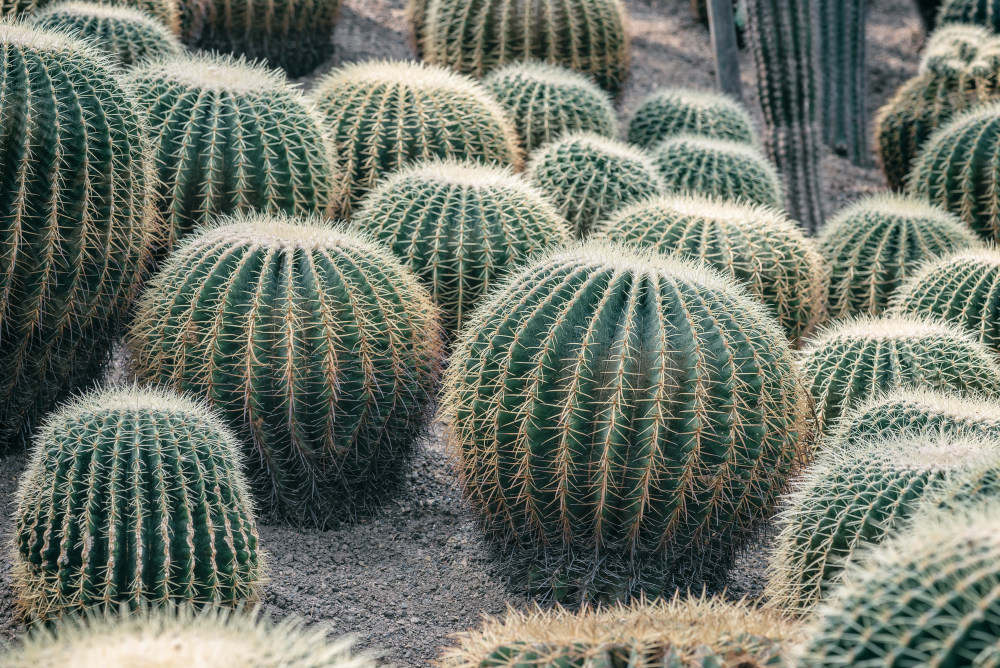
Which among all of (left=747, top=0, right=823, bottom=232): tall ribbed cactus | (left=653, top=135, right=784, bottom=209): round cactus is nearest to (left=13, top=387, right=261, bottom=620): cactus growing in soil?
(left=653, top=135, right=784, bottom=209): round cactus

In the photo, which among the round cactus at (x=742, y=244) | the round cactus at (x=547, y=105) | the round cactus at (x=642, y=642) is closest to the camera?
the round cactus at (x=642, y=642)

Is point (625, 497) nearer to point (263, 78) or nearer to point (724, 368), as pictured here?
point (724, 368)

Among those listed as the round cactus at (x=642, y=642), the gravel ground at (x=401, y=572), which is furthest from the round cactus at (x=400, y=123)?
the round cactus at (x=642, y=642)

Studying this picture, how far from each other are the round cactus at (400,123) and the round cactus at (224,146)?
0.47 metres

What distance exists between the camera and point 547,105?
590 cm

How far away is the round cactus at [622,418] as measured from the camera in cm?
328

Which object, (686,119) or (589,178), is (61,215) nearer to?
(589,178)

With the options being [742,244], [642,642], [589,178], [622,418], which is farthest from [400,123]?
[642,642]

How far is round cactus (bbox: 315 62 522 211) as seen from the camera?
16.6 feet

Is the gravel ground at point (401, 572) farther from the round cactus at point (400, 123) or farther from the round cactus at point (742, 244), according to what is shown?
the round cactus at point (400, 123)

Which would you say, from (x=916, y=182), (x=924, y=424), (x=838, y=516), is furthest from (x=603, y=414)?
(x=916, y=182)

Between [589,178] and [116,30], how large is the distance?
2368 millimetres

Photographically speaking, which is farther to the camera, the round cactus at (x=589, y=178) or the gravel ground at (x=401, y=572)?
the round cactus at (x=589, y=178)

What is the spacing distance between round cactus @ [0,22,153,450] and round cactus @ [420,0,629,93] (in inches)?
127
